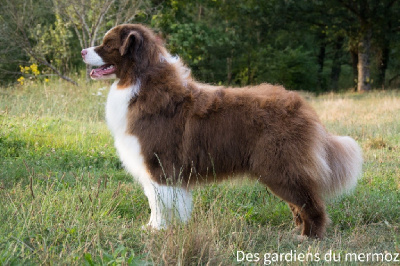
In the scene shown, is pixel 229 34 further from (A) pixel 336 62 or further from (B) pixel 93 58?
(B) pixel 93 58

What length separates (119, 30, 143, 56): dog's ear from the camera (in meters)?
4.44

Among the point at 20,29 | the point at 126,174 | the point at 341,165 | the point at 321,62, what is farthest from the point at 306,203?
the point at 321,62

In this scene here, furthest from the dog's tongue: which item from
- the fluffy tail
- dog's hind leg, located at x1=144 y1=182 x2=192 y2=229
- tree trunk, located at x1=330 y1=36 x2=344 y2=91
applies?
tree trunk, located at x1=330 y1=36 x2=344 y2=91

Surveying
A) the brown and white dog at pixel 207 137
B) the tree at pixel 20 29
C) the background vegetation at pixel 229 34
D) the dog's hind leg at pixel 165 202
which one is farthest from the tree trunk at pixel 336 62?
the dog's hind leg at pixel 165 202

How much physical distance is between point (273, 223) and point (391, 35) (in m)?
Answer: 19.0

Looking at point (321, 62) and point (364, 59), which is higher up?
point (364, 59)

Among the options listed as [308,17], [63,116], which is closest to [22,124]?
[63,116]

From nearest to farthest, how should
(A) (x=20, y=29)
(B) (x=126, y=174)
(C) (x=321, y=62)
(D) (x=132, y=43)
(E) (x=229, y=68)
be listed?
1. (D) (x=132, y=43)
2. (B) (x=126, y=174)
3. (A) (x=20, y=29)
4. (E) (x=229, y=68)
5. (C) (x=321, y=62)

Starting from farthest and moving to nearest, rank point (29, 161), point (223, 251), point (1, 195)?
point (29, 161) → point (1, 195) → point (223, 251)

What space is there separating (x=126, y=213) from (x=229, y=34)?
18.2 metres

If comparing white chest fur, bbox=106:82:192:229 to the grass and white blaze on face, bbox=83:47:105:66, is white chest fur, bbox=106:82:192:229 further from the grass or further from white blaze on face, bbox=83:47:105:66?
white blaze on face, bbox=83:47:105:66

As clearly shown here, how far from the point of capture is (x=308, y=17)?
21.6 meters

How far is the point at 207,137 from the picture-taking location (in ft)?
14.5

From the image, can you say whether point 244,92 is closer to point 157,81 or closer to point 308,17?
point 157,81
